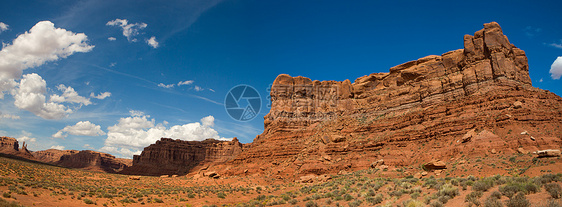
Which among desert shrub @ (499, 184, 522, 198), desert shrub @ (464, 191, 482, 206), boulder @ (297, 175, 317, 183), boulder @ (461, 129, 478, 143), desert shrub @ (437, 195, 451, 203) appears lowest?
boulder @ (297, 175, 317, 183)

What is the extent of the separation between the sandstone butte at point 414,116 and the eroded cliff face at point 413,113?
134mm

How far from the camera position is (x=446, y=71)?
48.8 meters

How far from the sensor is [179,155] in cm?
11450

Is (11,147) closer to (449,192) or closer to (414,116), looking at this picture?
(414,116)

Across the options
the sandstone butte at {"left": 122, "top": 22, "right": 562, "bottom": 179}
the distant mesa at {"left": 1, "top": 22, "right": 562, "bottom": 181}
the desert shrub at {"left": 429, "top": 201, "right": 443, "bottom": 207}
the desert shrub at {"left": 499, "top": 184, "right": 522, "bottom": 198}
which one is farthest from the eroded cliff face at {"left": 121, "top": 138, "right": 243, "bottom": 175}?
the desert shrub at {"left": 499, "top": 184, "right": 522, "bottom": 198}

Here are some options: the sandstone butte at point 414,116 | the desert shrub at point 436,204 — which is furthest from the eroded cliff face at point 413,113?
the desert shrub at point 436,204

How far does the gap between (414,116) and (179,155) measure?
96358mm

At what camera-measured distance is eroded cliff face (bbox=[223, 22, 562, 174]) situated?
32.9m

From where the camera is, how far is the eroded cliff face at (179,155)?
107 m

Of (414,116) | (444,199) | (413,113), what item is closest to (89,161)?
(413,113)

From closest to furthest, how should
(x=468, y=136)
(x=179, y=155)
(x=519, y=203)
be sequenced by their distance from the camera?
(x=519, y=203) < (x=468, y=136) < (x=179, y=155)

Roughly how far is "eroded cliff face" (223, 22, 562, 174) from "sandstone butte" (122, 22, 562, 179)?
0.13 m

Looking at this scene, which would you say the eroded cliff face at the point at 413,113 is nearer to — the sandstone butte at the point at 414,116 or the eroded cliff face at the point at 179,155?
the sandstone butte at the point at 414,116

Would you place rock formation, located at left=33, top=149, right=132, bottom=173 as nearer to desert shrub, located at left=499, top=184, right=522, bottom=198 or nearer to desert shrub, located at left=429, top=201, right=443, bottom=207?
desert shrub, located at left=429, top=201, right=443, bottom=207
